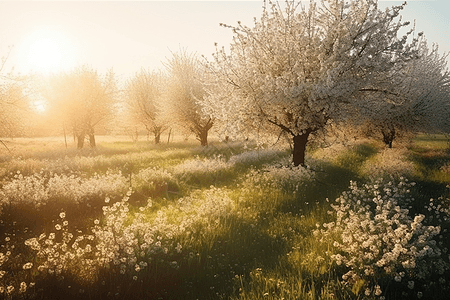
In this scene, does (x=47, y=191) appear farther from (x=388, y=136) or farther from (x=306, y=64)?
(x=388, y=136)

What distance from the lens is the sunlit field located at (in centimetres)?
486

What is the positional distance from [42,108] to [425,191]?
122 ft

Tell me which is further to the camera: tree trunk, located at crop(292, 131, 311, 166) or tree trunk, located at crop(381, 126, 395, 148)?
tree trunk, located at crop(381, 126, 395, 148)

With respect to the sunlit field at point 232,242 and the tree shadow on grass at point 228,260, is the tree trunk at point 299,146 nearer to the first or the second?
the sunlit field at point 232,242

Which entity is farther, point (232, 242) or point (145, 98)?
point (145, 98)

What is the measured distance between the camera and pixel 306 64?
38.1ft

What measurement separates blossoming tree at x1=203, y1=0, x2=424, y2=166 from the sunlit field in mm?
2778

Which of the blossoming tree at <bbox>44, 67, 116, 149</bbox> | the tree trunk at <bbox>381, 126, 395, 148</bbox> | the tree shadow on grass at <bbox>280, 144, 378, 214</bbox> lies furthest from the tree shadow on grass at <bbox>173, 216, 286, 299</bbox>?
the blossoming tree at <bbox>44, 67, 116, 149</bbox>

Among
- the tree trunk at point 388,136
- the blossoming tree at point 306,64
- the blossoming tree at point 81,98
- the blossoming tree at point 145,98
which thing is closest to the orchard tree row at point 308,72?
the blossoming tree at point 306,64

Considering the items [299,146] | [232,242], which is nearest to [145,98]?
[299,146]

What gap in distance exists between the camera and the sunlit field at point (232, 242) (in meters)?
4.86

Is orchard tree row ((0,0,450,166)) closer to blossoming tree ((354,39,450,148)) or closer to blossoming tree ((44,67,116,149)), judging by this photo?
blossoming tree ((354,39,450,148))

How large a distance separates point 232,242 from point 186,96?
2365 cm

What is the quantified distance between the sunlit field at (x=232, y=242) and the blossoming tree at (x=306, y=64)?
2778 mm
